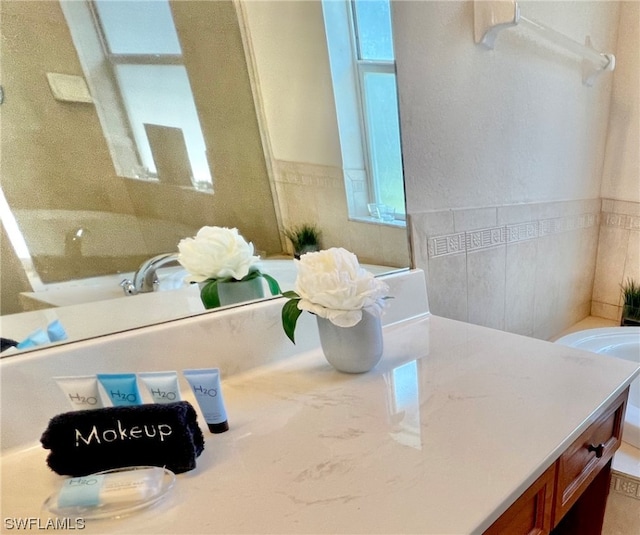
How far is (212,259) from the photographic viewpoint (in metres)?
0.81

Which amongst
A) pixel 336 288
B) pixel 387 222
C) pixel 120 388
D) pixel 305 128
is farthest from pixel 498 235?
pixel 120 388

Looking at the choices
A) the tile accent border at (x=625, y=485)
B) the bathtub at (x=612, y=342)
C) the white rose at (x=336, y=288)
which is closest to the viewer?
the white rose at (x=336, y=288)

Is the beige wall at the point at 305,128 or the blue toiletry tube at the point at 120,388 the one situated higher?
the beige wall at the point at 305,128

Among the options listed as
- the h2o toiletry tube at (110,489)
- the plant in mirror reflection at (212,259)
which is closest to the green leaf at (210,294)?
the plant in mirror reflection at (212,259)

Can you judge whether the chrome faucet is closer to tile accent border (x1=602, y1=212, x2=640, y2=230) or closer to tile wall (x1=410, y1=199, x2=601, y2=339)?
tile wall (x1=410, y1=199, x2=601, y2=339)

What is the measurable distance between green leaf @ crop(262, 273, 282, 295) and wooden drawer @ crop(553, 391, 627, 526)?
0.58 meters

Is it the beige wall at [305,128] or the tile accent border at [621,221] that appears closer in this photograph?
the beige wall at [305,128]

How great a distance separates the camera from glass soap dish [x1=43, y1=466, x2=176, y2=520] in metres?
0.49

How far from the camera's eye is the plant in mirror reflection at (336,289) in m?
0.69

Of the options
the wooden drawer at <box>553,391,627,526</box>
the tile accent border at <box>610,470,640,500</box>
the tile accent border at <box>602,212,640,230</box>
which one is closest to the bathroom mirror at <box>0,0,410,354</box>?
the wooden drawer at <box>553,391,627,526</box>

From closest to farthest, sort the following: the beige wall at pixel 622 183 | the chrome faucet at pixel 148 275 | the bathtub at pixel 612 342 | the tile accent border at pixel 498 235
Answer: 1. the chrome faucet at pixel 148 275
2. the tile accent border at pixel 498 235
3. the bathtub at pixel 612 342
4. the beige wall at pixel 622 183

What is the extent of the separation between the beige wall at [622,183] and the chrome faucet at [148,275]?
1869 millimetres

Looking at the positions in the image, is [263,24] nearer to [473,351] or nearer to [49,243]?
[49,243]

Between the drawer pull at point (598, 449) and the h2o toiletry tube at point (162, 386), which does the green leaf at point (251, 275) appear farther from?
the drawer pull at point (598, 449)
